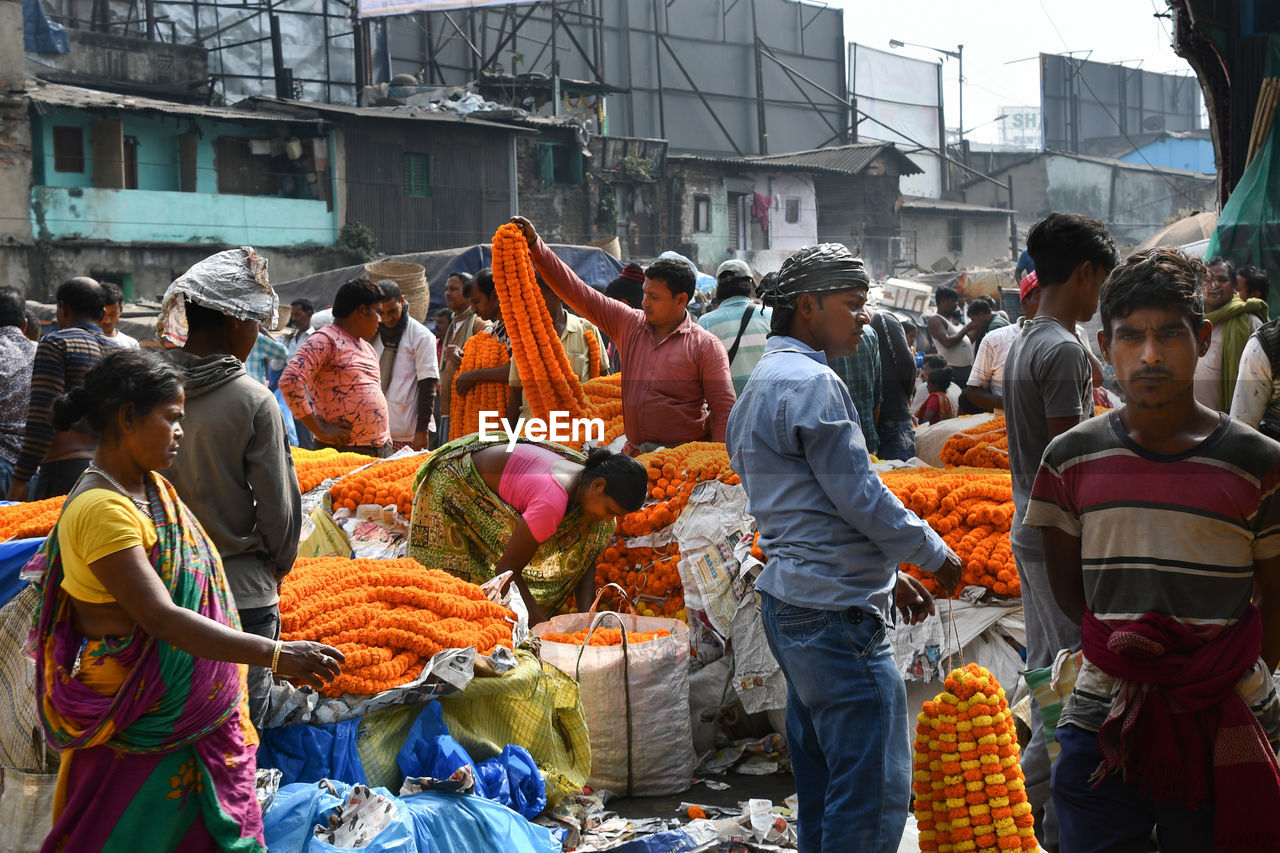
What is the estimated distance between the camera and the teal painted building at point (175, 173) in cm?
2292

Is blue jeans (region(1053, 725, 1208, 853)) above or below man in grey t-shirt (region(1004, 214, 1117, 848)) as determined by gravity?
below

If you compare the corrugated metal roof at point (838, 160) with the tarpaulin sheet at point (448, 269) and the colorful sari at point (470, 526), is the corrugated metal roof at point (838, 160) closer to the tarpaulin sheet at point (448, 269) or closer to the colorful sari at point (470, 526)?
the tarpaulin sheet at point (448, 269)

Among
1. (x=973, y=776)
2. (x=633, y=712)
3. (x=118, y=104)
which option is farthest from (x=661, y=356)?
(x=118, y=104)

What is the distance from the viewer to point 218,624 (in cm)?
257

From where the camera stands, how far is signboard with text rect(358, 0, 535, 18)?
84.2 ft

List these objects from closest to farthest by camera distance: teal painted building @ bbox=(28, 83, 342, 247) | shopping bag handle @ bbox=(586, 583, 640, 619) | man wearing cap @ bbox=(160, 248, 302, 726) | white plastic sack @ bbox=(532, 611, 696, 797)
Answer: man wearing cap @ bbox=(160, 248, 302, 726), white plastic sack @ bbox=(532, 611, 696, 797), shopping bag handle @ bbox=(586, 583, 640, 619), teal painted building @ bbox=(28, 83, 342, 247)

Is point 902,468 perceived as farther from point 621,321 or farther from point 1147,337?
point 1147,337

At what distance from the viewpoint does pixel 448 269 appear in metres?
16.7

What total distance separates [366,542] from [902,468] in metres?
2.60

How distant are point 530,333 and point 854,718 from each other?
3542 mm

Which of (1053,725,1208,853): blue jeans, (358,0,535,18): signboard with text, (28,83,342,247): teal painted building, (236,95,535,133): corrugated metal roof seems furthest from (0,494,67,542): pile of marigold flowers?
(358,0,535,18): signboard with text

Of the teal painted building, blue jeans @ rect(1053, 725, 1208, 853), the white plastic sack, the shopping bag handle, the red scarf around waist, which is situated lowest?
the white plastic sack

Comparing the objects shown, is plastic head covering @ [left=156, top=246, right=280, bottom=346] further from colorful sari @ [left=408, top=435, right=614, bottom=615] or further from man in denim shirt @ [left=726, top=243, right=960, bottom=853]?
colorful sari @ [left=408, top=435, right=614, bottom=615]

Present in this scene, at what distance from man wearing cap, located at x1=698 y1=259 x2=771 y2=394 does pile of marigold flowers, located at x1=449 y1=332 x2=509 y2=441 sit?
130cm
